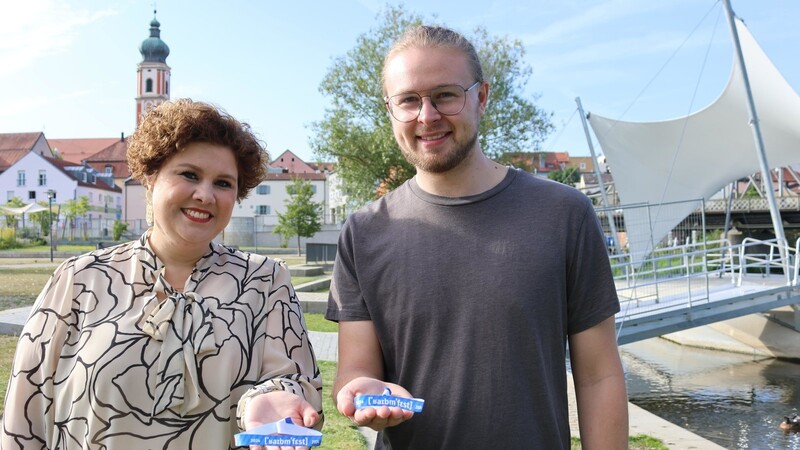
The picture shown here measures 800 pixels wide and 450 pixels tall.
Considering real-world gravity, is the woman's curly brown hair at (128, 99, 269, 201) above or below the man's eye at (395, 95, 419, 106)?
below

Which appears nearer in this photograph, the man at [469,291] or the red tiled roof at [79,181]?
the man at [469,291]

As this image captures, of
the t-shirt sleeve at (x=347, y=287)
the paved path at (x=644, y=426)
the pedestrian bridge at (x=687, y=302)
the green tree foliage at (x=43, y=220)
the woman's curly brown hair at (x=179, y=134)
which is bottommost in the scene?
the paved path at (x=644, y=426)

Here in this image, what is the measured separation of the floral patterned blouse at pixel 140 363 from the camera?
2.00m

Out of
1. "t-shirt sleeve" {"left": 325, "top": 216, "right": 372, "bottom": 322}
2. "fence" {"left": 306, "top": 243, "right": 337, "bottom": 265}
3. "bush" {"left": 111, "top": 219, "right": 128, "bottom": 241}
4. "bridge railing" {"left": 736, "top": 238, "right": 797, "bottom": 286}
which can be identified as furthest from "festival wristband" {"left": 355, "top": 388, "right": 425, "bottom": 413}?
"bush" {"left": 111, "top": 219, "right": 128, "bottom": 241}

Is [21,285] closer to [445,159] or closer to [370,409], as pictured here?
[445,159]

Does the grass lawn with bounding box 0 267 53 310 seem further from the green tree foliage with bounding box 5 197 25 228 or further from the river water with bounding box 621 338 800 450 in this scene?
the green tree foliage with bounding box 5 197 25 228

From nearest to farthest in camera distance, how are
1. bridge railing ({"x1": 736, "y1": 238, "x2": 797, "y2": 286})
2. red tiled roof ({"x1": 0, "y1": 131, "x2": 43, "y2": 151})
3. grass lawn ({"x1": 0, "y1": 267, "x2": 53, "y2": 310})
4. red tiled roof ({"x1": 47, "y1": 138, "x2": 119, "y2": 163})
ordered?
grass lawn ({"x1": 0, "y1": 267, "x2": 53, "y2": 310}) → bridge railing ({"x1": 736, "y1": 238, "x2": 797, "y2": 286}) → red tiled roof ({"x1": 0, "y1": 131, "x2": 43, "y2": 151}) → red tiled roof ({"x1": 47, "y1": 138, "x2": 119, "y2": 163})

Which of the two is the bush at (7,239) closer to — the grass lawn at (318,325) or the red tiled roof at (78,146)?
the grass lawn at (318,325)

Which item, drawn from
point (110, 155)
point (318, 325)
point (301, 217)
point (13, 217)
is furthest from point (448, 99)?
point (110, 155)

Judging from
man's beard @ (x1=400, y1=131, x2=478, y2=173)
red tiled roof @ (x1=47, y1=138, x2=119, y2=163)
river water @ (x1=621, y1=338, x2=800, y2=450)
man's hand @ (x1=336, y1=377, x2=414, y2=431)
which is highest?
red tiled roof @ (x1=47, y1=138, x2=119, y2=163)

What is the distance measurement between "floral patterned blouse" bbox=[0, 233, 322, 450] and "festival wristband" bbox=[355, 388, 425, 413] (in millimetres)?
345

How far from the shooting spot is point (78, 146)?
9981cm

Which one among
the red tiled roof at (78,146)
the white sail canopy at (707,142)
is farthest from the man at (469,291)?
the red tiled roof at (78,146)

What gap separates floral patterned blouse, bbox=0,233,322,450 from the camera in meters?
2.00
